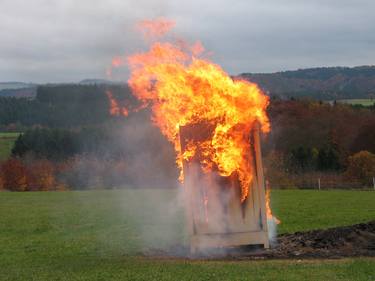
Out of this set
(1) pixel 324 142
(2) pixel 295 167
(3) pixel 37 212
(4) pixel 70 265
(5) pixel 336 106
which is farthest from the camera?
(5) pixel 336 106

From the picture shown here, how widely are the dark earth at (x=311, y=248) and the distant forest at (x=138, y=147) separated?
44.1 meters

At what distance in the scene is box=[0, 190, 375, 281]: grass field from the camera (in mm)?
10859

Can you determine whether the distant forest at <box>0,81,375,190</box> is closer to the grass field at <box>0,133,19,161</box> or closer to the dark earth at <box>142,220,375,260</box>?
the grass field at <box>0,133,19,161</box>

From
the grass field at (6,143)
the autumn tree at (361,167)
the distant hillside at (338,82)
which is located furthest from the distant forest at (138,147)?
the grass field at (6,143)

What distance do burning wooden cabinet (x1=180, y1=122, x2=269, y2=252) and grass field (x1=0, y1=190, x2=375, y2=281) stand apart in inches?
48.3

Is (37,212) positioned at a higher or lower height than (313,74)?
lower

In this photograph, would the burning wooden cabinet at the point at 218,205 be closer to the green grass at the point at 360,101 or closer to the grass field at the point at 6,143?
the grass field at the point at 6,143

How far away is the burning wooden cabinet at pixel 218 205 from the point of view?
1370cm

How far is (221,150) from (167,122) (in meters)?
1.99

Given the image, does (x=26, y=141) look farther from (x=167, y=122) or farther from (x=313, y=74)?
(x=167, y=122)

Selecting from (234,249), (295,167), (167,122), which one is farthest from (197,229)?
(295,167)

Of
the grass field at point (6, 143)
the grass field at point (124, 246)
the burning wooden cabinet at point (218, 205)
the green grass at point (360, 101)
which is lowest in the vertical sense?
the grass field at point (124, 246)

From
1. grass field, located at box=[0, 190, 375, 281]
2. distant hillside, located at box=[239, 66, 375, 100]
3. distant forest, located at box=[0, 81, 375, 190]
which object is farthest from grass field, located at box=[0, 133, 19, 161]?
grass field, located at box=[0, 190, 375, 281]

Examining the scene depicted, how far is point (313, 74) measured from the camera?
103750mm
